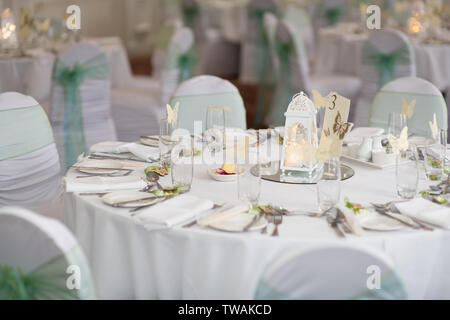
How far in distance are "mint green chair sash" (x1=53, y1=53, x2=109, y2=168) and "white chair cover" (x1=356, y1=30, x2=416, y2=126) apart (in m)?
2.04

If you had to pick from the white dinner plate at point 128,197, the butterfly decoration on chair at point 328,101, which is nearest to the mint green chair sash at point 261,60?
the butterfly decoration on chair at point 328,101

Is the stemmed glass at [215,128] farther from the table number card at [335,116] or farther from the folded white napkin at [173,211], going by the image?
the folded white napkin at [173,211]

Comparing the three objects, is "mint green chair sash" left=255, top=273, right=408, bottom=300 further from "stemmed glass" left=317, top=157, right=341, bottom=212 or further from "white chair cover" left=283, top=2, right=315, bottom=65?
"white chair cover" left=283, top=2, right=315, bottom=65

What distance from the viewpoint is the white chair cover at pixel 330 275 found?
1.42 metres

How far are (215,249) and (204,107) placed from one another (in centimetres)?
161

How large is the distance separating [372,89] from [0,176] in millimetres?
3204

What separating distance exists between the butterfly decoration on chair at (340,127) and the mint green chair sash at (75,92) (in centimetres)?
229

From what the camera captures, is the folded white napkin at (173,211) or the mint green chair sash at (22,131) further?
the mint green chair sash at (22,131)

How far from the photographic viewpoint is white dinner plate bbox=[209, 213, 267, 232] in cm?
176

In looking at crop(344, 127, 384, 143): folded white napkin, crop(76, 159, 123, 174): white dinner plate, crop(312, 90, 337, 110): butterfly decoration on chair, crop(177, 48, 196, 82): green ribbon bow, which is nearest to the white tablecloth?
crop(177, 48, 196, 82): green ribbon bow

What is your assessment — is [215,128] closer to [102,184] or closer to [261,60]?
[102,184]

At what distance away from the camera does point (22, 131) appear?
8.80 ft
